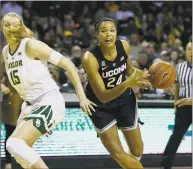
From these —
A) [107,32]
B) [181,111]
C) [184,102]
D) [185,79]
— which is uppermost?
[107,32]

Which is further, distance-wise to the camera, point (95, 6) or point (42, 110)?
point (95, 6)

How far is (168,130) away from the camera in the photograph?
886 cm

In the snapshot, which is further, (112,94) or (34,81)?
(112,94)

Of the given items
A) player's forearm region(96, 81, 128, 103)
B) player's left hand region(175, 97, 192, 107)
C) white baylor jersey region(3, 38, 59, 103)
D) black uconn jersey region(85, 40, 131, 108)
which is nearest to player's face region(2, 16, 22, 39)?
white baylor jersey region(3, 38, 59, 103)

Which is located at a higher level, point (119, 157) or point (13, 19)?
point (13, 19)

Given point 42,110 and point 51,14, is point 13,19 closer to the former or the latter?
point 42,110

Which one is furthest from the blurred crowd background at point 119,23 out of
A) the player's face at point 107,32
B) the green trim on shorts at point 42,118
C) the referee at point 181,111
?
the green trim on shorts at point 42,118

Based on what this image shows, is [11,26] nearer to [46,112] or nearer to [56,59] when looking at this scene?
[56,59]

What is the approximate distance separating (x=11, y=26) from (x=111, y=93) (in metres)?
1.20

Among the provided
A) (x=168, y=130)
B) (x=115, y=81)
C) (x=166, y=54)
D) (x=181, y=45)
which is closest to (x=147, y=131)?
(x=168, y=130)

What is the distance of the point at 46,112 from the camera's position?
5238 millimetres

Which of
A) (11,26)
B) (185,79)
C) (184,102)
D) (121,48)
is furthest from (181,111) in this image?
(11,26)

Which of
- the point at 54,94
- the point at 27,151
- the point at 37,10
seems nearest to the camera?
the point at 27,151

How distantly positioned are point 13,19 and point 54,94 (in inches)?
31.4
